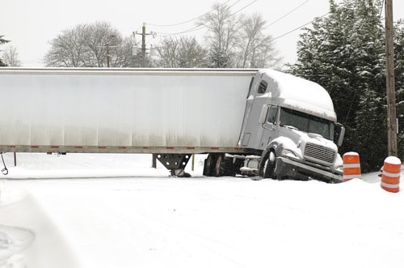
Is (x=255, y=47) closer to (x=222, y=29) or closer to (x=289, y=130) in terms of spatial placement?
(x=222, y=29)

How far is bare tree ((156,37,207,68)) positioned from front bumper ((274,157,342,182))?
2239 inches

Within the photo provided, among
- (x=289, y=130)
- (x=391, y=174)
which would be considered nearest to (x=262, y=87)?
(x=289, y=130)

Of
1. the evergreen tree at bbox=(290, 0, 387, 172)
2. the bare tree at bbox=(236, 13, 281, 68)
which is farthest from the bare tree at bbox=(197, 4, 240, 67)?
the evergreen tree at bbox=(290, 0, 387, 172)

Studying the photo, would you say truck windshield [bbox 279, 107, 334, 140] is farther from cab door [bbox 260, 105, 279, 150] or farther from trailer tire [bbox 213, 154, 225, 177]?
trailer tire [bbox 213, 154, 225, 177]

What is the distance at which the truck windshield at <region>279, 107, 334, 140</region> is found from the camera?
19413 millimetres

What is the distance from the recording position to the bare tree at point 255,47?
80.5 metres

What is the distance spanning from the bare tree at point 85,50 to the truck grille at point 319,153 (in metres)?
62.7

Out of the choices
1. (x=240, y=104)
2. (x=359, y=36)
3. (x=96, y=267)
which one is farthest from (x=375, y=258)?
(x=359, y=36)

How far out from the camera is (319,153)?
1850 centimetres

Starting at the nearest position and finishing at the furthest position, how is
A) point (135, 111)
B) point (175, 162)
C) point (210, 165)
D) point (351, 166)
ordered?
point (351, 166) < point (135, 111) < point (175, 162) < point (210, 165)

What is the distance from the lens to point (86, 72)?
71.3ft

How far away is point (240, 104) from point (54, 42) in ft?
220

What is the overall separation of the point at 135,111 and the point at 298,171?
6769 millimetres

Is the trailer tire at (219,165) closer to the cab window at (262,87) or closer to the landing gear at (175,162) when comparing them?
the landing gear at (175,162)
